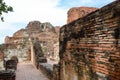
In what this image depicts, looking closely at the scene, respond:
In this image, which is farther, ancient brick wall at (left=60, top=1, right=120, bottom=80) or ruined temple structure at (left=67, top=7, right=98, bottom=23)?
ruined temple structure at (left=67, top=7, right=98, bottom=23)

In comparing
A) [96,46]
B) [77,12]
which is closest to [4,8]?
[96,46]

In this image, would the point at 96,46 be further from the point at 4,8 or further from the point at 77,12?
the point at 77,12

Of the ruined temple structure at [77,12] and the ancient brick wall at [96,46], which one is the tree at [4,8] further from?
the ruined temple structure at [77,12]

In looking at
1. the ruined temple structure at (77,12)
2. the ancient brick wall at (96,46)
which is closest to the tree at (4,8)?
the ancient brick wall at (96,46)

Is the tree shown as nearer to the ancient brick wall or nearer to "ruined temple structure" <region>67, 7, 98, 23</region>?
the ancient brick wall

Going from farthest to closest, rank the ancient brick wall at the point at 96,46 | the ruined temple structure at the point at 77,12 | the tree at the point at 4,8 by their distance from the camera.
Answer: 1. the ruined temple structure at the point at 77,12
2. the tree at the point at 4,8
3. the ancient brick wall at the point at 96,46

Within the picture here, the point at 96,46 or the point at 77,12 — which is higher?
the point at 77,12

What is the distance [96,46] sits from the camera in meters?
5.04

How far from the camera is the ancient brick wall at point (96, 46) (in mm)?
4297

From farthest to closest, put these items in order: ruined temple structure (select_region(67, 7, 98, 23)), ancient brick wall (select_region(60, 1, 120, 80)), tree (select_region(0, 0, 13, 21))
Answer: ruined temple structure (select_region(67, 7, 98, 23)), tree (select_region(0, 0, 13, 21)), ancient brick wall (select_region(60, 1, 120, 80))

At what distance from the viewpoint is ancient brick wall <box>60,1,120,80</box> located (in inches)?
169

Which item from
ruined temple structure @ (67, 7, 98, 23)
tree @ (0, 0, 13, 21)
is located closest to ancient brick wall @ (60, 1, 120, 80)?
tree @ (0, 0, 13, 21)

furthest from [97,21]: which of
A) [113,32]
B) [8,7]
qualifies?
[8,7]

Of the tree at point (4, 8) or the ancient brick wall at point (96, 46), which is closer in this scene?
the ancient brick wall at point (96, 46)
